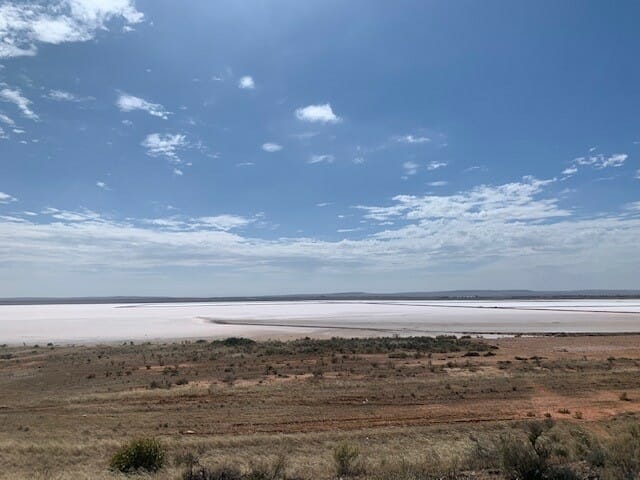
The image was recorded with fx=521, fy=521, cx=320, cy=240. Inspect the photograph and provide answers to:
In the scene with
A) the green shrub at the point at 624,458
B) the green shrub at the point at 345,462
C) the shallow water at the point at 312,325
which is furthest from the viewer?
the shallow water at the point at 312,325

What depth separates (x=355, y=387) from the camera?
19641mm

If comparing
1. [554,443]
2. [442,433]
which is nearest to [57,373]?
[442,433]

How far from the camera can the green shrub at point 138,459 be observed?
9.57m

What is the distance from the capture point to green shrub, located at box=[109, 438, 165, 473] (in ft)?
31.4

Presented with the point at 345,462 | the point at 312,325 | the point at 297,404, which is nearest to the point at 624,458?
the point at 345,462

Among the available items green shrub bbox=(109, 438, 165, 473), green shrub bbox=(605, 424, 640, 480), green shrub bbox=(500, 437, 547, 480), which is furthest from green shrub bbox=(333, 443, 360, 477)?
green shrub bbox=(605, 424, 640, 480)

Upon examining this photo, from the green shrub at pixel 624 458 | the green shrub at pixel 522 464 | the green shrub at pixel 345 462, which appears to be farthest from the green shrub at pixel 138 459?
the green shrub at pixel 624 458

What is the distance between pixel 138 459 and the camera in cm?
966

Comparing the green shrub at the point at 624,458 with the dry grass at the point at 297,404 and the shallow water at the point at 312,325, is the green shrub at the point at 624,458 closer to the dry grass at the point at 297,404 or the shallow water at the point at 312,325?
A: the dry grass at the point at 297,404

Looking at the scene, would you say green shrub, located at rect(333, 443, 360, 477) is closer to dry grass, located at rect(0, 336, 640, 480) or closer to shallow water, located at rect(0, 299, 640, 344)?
dry grass, located at rect(0, 336, 640, 480)


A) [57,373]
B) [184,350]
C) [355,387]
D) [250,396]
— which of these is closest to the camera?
[250,396]

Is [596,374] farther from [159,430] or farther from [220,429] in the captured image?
[159,430]

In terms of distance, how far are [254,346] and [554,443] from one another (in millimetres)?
29487

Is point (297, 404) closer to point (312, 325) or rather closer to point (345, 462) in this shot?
point (345, 462)
